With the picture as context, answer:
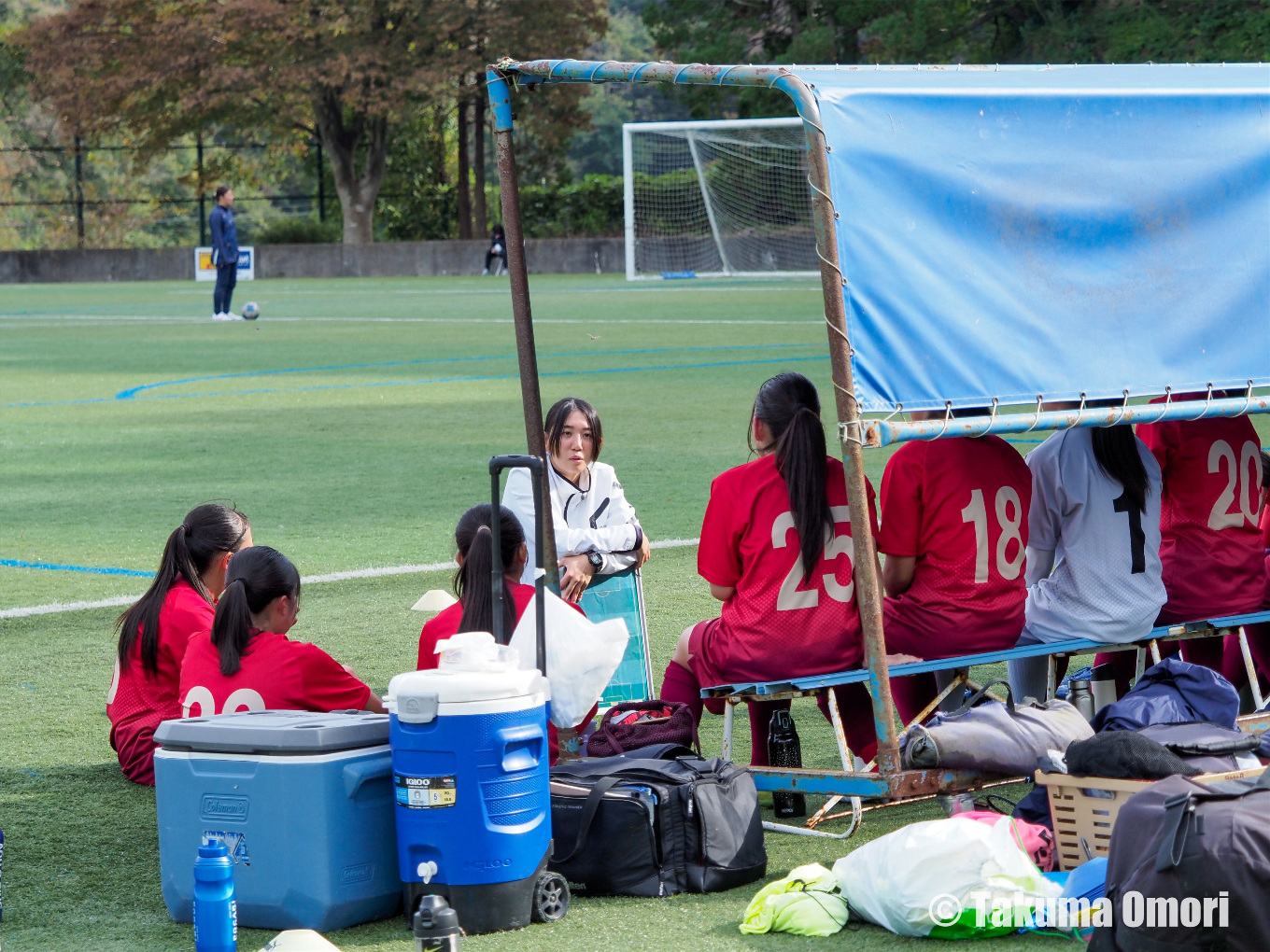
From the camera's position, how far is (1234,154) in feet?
17.5

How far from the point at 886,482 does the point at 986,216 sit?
899mm

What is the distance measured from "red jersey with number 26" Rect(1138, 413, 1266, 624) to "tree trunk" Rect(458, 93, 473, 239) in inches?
2051

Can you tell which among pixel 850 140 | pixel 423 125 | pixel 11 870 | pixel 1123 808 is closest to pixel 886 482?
pixel 850 140

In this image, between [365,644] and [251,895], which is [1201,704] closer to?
[251,895]

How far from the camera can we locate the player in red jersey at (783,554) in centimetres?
492

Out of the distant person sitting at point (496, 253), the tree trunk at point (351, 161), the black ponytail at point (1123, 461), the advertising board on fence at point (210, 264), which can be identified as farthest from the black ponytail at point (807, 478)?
the tree trunk at point (351, 161)

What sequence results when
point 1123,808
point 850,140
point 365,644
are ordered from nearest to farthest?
point 1123,808 → point 850,140 → point 365,644

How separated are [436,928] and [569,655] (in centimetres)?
111

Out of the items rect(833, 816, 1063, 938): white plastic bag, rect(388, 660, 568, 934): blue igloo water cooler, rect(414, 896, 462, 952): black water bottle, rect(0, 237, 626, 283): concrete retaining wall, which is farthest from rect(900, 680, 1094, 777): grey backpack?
rect(0, 237, 626, 283): concrete retaining wall

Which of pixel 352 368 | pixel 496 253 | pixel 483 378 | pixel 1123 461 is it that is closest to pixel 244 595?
pixel 1123 461

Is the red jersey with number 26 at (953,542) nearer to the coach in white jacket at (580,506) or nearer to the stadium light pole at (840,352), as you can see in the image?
the stadium light pole at (840,352)

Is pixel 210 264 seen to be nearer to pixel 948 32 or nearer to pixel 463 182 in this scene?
pixel 463 182

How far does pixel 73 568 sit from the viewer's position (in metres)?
8.65

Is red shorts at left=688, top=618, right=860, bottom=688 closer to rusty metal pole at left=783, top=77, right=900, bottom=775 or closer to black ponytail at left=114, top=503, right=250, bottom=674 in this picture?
rusty metal pole at left=783, top=77, right=900, bottom=775
